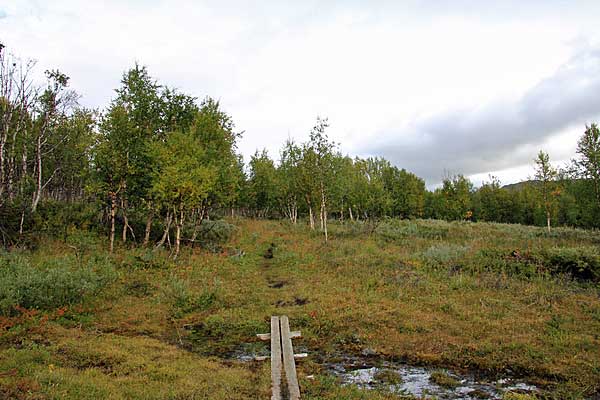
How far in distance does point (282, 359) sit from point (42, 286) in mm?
9203

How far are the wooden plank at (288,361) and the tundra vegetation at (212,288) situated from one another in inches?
12.2

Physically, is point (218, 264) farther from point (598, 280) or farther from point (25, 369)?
point (598, 280)

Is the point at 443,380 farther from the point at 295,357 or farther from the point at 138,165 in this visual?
the point at 138,165

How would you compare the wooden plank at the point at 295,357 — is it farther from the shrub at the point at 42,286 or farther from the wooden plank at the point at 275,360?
the shrub at the point at 42,286

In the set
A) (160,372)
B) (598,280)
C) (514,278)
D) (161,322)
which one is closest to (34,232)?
(161,322)

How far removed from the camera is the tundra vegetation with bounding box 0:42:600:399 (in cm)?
863

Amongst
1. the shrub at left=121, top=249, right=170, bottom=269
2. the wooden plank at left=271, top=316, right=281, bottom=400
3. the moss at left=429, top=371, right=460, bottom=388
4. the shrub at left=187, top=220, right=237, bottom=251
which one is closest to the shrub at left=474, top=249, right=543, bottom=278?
the moss at left=429, top=371, right=460, bottom=388

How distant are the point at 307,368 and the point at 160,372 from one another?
3405 millimetres

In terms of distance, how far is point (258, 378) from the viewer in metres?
8.39

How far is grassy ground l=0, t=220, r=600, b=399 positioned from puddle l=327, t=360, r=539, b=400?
522 millimetres

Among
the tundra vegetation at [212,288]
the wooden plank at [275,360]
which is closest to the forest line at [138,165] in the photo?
the tundra vegetation at [212,288]

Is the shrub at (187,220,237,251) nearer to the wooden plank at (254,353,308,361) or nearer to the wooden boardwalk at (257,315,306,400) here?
the wooden boardwalk at (257,315,306,400)

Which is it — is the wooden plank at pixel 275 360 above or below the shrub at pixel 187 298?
below

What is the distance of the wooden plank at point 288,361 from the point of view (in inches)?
299
